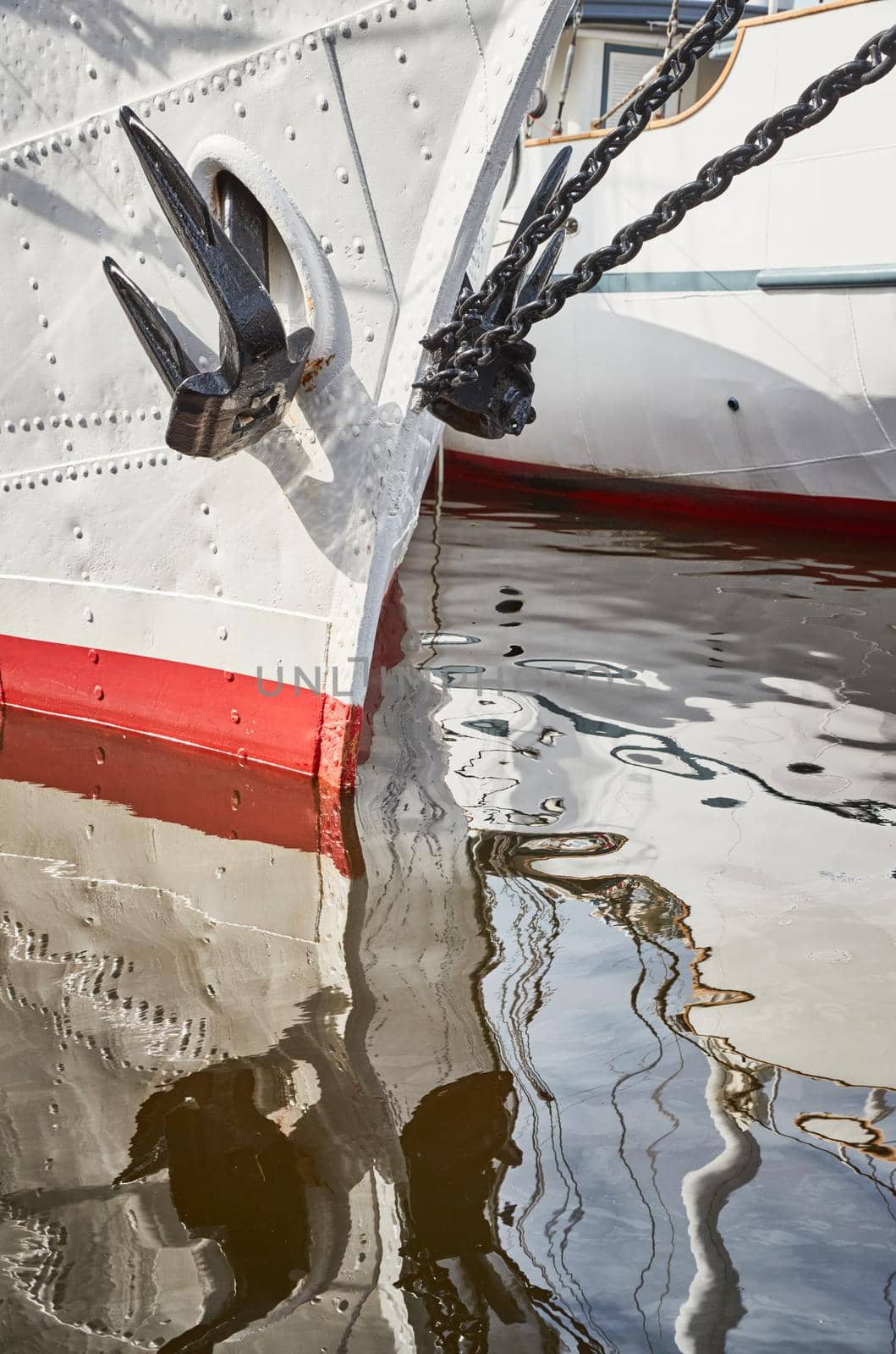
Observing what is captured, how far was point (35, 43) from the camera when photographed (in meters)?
3.68

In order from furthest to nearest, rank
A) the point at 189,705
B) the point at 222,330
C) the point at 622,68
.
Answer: the point at 622,68 → the point at 189,705 → the point at 222,330

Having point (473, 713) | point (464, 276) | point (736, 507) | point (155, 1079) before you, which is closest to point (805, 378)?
point (736, 507)

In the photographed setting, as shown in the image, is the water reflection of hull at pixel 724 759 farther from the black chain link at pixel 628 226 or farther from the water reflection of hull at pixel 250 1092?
the black chain link at pixel 628 226

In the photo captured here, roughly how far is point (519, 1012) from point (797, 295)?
5.91 m

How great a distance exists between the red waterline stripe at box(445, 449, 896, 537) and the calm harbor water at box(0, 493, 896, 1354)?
3.44m

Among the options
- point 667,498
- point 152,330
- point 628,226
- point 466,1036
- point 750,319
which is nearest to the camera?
point 466,1036

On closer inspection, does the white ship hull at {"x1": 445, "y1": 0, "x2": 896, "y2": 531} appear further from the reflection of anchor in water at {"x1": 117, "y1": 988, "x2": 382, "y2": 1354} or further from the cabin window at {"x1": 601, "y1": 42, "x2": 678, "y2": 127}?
the reflection of anchor in water at {"x1": 117, "y1": 988, "x2": 382, "y2": 1354}

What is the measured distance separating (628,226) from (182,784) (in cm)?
217

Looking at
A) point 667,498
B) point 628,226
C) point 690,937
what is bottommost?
point 690,937

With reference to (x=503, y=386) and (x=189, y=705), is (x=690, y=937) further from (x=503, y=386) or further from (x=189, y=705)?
(x=189, y=705)

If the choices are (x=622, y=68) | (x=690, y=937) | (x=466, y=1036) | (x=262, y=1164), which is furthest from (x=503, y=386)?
(x=622, y=68)

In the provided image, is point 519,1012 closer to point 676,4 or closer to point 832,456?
point 832,456

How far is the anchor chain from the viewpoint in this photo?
8.23ft

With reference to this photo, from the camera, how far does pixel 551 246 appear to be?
12.1 ft
